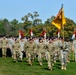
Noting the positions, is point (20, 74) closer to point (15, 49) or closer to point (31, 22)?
Result: point (15, 49)

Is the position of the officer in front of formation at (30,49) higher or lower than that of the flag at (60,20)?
lower

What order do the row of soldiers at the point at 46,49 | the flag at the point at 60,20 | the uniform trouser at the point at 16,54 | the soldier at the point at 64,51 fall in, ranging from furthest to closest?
the uniform trouser at the point at 16,54 → the flag at the point at 60,20 → the soldier at the point at 64,51 → the row of soldiers at the point at 46,49

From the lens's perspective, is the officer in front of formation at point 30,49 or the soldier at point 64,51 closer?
→ the soldier at point 64,51

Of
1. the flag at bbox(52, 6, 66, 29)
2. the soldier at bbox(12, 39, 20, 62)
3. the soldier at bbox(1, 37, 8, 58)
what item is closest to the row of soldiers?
the soldier at bbox(12, 39, 20, 62)

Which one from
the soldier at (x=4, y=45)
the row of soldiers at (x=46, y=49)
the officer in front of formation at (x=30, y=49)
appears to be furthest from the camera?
the soldier at (x=4, y=45)

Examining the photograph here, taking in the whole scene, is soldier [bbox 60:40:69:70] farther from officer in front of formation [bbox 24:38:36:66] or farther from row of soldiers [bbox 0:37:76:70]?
officer in front of formation [bbox 24:38:36:66]

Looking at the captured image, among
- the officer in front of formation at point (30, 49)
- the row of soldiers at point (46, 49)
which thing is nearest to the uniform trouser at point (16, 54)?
the row of soldiers at point (46, 49)

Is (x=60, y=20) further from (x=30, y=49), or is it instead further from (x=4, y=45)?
(x=4, y=45)

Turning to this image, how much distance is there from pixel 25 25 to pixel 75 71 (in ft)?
203

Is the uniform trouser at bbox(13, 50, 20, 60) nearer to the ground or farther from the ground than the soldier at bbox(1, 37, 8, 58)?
nearer to the ground

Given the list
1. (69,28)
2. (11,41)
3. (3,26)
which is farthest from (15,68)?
(3,26)

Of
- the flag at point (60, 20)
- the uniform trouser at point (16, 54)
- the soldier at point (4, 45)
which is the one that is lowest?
the uniform trouser at point (16, 54)

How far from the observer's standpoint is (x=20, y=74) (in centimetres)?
2244

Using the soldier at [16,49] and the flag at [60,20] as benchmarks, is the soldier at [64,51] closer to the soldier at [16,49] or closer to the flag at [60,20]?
the flag at [60,20]
